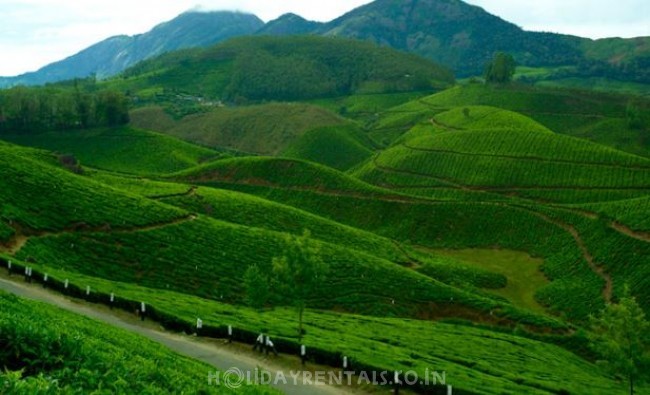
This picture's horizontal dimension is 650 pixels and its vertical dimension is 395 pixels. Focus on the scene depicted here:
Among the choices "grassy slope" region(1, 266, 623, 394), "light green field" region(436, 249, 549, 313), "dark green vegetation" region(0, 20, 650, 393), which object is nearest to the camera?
"grassy slope" region(1, 266, 623, 394)

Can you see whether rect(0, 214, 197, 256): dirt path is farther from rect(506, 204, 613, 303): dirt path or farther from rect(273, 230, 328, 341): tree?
rect(506, 204, 613, 303): dirt path

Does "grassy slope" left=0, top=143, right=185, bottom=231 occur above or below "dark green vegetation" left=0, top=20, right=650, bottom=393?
above

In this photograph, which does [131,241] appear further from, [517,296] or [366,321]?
[517,296]

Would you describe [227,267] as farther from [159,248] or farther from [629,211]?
[629,211]

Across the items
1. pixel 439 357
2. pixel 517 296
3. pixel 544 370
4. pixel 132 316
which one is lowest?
pixel 517 296

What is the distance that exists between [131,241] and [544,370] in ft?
185

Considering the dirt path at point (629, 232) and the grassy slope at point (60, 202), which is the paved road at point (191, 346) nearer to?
the grassy slope at point (60, 202)

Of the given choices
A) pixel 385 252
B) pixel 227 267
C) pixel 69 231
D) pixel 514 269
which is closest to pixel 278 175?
pixel 385 252

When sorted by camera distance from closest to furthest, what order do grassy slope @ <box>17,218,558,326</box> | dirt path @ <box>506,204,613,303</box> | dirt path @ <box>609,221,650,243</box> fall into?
grassy slope @ <box>17,218,558,326</box>, dirt path @ <box>506,204,613,303</box>, dirt path @ <box>609,221,650,243</box>

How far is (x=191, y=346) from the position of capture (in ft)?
139

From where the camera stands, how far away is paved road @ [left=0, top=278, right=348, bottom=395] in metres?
35.6

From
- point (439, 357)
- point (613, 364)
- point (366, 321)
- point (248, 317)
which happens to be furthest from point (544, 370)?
point (248, 317)

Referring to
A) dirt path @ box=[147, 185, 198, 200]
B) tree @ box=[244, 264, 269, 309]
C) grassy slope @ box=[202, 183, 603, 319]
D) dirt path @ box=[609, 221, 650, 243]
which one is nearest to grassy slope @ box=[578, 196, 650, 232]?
dirt path @ box=[609, 221, 650, 243]

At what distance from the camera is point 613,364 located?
6000cm
